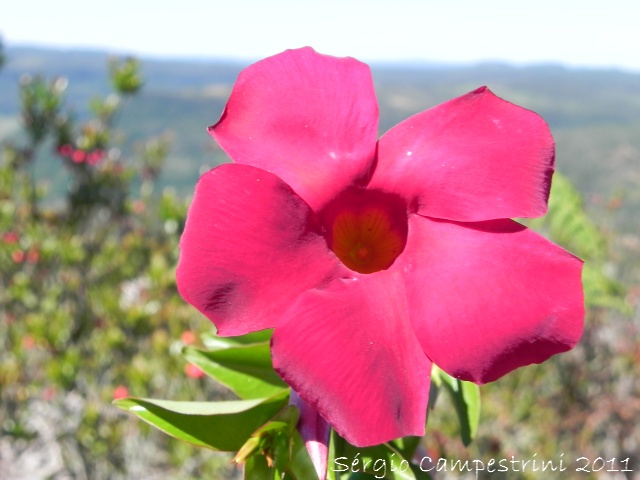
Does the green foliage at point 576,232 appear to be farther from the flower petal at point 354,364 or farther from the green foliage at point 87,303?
the flower petal at point 354,364

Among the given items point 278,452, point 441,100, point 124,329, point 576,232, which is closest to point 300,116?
point 278,452

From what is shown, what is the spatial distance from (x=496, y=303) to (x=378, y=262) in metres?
0.14

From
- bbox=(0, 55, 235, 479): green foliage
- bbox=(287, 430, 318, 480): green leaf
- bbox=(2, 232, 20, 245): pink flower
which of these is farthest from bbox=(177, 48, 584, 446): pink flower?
bbox=(2, 232, 20, 245): pink flower

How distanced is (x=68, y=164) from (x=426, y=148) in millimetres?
6139

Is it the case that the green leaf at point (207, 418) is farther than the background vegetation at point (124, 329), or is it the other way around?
the background vegetation at point (124, 329)

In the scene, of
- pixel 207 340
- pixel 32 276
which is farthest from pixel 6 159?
pixel 207 340

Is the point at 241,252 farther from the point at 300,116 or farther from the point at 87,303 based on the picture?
the point at 87,303

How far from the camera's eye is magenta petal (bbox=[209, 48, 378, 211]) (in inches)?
21.7

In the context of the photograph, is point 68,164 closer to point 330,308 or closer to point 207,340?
point 207,340

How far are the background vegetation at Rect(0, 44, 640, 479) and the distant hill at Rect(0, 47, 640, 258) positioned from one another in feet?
3.93

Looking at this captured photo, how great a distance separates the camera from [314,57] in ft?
1.82

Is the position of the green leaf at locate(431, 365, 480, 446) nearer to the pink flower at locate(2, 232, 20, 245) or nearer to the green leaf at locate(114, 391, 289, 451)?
the green leaf at locate(114, 391, 289, 451)

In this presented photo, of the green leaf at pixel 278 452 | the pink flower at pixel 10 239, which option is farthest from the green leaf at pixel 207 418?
the pink flower at pixel 10 239

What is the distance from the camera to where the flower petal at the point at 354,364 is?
47cm
